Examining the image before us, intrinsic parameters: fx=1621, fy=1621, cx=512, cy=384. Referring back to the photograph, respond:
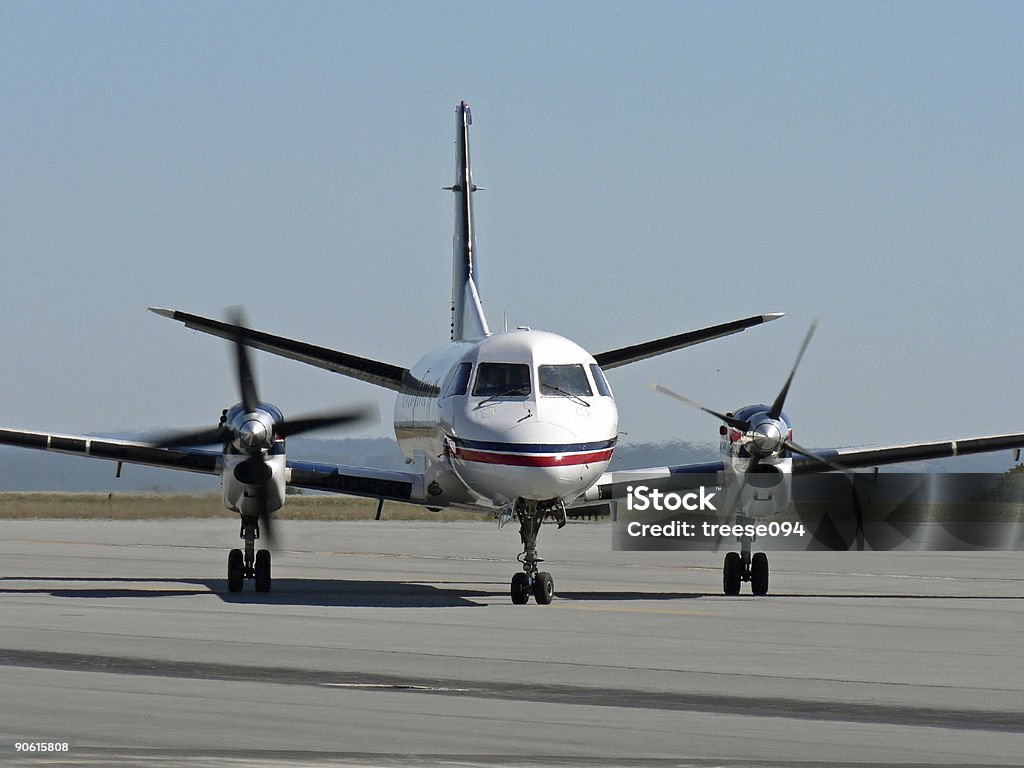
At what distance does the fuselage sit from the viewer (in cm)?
2075

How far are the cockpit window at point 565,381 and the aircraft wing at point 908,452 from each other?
17.9 feet

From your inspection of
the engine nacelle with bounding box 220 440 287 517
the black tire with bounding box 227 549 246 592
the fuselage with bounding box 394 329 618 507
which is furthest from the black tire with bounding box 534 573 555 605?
the black tire with bounding box 227 549 246 592

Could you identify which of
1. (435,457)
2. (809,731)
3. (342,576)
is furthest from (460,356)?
(809,731)

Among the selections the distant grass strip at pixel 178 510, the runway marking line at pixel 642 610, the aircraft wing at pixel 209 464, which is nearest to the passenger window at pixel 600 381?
the runway marking line at pixel 642 610

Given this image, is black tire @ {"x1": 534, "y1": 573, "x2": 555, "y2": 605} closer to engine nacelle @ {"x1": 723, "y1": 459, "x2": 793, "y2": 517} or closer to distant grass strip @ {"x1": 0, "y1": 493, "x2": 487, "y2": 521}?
engine nacelle @ {"x1": 723, "y1": 459, "x2": 793, "y2": 517}

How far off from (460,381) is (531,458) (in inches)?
83.1

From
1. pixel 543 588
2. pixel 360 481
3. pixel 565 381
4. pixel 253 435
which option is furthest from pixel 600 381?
pixel 253 435

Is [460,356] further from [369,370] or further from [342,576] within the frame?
[342,576]

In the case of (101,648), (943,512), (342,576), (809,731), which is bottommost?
(809,731)

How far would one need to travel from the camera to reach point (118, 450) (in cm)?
2486

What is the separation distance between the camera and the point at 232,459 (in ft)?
80.4

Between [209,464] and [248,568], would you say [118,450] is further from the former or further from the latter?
[248,568]

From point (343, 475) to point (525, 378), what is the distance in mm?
4546

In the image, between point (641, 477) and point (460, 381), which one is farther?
point (641, 477)
